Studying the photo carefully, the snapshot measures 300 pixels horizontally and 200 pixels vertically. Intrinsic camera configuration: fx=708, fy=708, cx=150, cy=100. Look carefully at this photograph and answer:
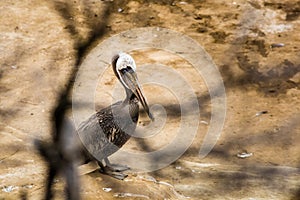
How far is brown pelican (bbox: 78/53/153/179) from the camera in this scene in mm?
8859

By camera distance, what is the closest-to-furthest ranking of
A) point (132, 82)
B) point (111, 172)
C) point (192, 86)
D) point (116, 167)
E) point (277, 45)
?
point (111, 172) → point (116, 167) → point (132, 82) → point (192, 86) → point (277, 45)

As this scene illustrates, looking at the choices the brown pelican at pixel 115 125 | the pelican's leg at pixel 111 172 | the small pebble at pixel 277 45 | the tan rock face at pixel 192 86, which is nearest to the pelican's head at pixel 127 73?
the brown pelican at pixel 115 125

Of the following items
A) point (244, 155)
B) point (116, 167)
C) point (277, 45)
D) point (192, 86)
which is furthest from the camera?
point (277, 45)

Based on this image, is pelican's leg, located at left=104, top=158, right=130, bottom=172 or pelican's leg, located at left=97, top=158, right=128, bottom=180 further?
pelican's leg, located at left=104, top=158, right=130, bottom=172

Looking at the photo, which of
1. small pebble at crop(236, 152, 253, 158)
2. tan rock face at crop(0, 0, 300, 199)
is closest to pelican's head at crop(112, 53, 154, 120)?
tan rock face at crop(0, 0, 300, 199)

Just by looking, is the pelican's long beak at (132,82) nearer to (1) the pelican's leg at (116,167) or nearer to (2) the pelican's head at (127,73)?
(2) the pelican's head at (127,73)

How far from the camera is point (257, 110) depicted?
33.1ft

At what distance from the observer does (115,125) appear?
888cm

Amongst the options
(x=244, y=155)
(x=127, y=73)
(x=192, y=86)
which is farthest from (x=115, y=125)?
(x=192, y=86)

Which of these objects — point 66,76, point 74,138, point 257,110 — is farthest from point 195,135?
point 66,76

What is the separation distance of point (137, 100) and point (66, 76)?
199 centimetres

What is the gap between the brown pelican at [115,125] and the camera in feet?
29.1

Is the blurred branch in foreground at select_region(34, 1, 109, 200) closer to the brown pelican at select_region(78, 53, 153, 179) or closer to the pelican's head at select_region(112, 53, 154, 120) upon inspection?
the brown pelican at select_region(78, 53, 153, 179)

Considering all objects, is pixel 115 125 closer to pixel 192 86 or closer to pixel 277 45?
pixel 192 86
